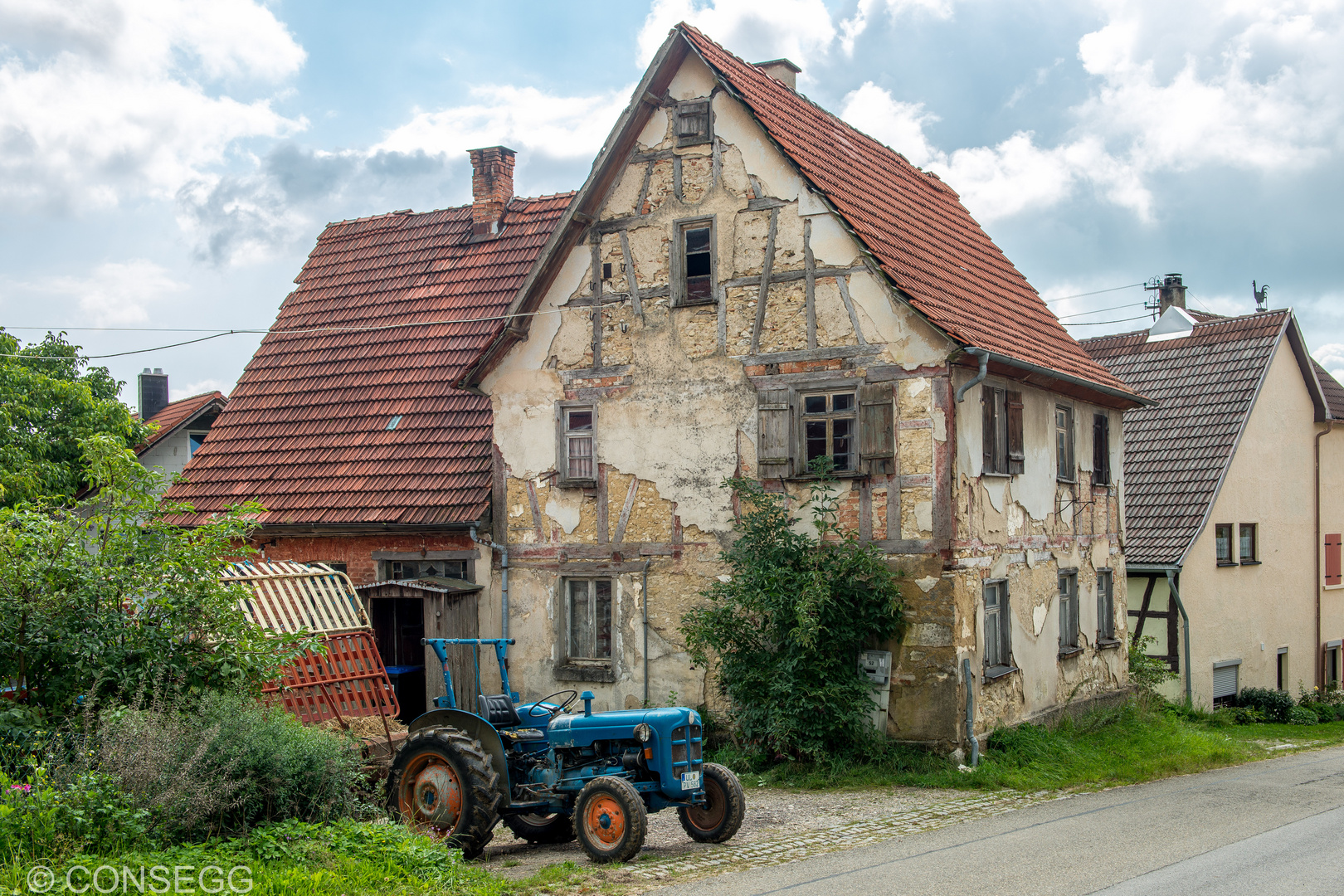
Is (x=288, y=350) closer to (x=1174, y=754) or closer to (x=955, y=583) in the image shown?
(x=955, y=583)

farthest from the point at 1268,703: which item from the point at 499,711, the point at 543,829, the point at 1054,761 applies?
the point at 499,711

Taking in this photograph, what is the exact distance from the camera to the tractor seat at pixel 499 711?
10.3 m

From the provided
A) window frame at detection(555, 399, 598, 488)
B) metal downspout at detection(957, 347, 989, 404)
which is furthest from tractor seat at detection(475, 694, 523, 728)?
metal downspout at detection(957, 347, 989, 404)

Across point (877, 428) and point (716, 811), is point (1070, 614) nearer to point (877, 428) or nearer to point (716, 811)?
point (877, 428)

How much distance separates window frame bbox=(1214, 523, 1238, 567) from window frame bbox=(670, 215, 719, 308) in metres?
13.7

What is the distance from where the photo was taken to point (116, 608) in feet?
33.8

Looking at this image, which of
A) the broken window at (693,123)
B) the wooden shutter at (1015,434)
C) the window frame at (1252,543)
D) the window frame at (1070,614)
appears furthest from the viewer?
the window frame at (1252,543)

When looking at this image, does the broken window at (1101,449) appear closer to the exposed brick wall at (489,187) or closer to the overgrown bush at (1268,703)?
the overgrown bush at (1268,703)

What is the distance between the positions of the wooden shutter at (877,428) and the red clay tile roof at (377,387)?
18.1 feet

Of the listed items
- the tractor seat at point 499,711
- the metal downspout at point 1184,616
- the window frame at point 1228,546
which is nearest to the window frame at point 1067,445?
the metal downspout at point 1184,616

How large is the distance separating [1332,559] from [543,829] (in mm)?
24320

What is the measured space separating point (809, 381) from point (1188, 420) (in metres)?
13.5

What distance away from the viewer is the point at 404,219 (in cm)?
2281

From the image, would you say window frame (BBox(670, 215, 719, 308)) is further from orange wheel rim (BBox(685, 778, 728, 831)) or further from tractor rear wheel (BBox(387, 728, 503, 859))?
tractor rear wheel (BBox(387, 728, 503, 859))
